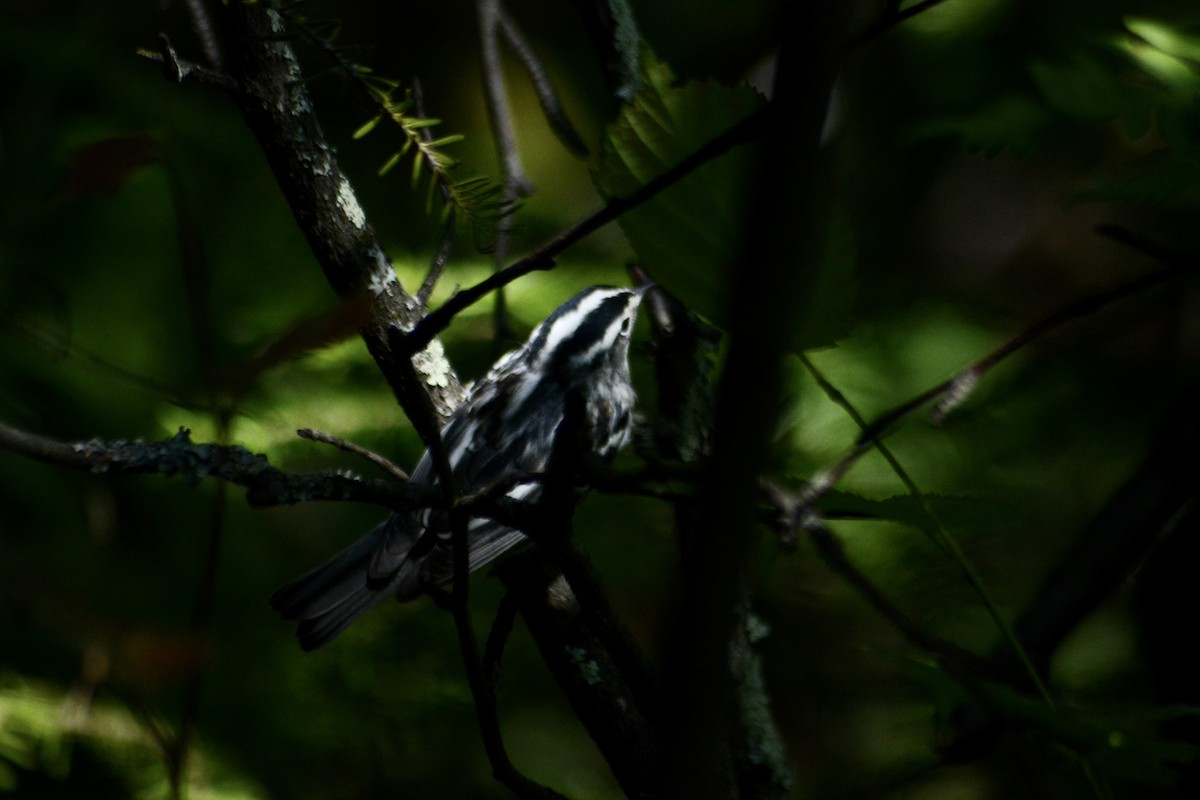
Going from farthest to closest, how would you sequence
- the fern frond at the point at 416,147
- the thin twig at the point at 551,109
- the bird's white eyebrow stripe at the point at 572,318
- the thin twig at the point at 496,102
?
the bird's white eyebrow stripe at the point at 572,318 → the thin twig at the point at 496,102 → the thin twig at the point at 551,109 → the fern frond at the point at 416,147

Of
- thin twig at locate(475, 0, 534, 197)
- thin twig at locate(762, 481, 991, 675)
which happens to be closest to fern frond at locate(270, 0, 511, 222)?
thin twig at locate(762, 481, 991, 675)

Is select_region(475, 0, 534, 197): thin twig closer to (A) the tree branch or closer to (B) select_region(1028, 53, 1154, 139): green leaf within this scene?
(A) the tree branch

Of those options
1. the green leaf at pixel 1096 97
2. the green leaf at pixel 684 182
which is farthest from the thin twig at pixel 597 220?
the green leaf at pixel 1096 97

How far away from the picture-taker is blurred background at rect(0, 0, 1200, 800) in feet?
4.78

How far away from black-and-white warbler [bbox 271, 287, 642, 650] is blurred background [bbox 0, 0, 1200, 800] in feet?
0.28

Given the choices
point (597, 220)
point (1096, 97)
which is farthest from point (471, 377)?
point (597, 220)

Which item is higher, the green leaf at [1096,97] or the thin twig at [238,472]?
the green leaf at [1096,97]

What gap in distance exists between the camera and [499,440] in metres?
1.61

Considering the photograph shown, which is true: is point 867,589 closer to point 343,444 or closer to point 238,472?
point 238,472

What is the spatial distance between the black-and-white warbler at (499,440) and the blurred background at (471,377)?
0.09m

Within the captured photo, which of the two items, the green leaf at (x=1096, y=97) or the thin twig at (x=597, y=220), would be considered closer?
the thin twig at (x=597, y=220)

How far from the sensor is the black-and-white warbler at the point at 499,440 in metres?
1.40

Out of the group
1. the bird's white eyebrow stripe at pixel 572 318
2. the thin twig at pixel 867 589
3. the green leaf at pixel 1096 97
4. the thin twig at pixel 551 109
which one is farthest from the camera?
the bird's white eyebrow stripe at pixel 572 318

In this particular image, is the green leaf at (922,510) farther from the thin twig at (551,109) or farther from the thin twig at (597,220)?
the thin twig at (551,109)
